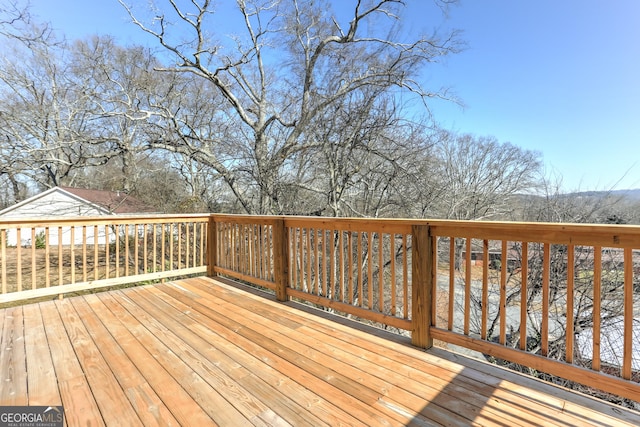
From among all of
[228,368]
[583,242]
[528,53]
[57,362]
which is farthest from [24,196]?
[528,53]

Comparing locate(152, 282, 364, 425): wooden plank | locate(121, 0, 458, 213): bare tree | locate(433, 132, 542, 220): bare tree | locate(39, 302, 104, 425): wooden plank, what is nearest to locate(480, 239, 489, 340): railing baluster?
locate(152, 282, 364, 425): wooden plank

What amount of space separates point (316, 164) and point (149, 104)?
5756mm

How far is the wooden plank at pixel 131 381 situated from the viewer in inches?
59.2

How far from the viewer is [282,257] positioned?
3434mm

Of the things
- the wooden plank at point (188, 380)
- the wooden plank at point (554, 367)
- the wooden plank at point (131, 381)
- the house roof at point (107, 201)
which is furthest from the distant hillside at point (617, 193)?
the house roof at point (107, 201)

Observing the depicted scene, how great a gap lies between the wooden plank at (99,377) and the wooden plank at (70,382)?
0.08 feet

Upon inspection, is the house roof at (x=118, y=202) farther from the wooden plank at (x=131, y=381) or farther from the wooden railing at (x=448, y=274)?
the wooden plank at (x=131, y=381)

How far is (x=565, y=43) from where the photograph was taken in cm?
811

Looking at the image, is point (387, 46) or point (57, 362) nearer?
point (57, 362)

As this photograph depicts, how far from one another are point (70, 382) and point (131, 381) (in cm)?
37

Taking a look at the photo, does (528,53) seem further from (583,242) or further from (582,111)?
(583,242)

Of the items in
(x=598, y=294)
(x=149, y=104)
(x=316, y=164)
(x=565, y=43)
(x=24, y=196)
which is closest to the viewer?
(x=598, y=294)

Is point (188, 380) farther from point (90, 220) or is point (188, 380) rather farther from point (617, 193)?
point (617, 193)

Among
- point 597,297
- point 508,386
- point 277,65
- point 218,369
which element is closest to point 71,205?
point 277,65
